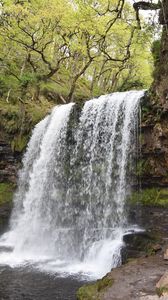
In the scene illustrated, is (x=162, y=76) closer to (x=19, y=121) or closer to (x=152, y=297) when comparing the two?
(x=19, y=121)

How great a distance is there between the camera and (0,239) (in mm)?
16516

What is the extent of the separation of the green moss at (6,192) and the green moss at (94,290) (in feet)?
35.8

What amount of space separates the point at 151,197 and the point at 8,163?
8318 mm

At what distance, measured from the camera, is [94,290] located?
8.28 meters

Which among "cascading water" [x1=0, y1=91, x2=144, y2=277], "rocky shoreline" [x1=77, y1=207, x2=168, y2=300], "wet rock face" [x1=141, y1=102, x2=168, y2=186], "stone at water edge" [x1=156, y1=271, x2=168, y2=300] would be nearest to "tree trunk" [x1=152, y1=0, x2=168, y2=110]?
"wet rock face" [x1=141, y1=102, x2=168, y2=186]

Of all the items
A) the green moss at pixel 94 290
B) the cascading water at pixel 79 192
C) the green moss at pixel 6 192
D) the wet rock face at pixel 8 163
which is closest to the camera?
the green moss at pixel 94 290

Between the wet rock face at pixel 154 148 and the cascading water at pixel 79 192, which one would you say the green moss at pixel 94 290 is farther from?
the wet rock face at pixel 154 148

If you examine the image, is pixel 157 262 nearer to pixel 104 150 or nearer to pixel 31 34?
pixel 104 150

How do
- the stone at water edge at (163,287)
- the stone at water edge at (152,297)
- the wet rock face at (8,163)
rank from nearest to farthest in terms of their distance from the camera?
the stone at water edge at (152,297) → the stone at water edge at (163,287) → the wet rock face at (8,163)

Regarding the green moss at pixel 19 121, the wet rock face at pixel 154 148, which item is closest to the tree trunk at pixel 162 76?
the wet rock face at pixel 154 148

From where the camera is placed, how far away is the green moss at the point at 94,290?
7.89m

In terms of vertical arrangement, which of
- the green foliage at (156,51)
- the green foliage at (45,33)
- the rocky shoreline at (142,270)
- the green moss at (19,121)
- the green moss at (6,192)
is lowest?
the rocky shoreline at (142,270)

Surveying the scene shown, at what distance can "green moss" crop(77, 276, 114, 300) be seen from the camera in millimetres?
7891

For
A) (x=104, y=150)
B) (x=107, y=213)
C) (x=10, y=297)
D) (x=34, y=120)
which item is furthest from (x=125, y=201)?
(x=34, y=120)
